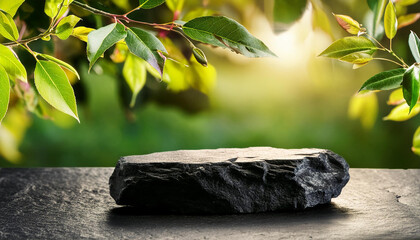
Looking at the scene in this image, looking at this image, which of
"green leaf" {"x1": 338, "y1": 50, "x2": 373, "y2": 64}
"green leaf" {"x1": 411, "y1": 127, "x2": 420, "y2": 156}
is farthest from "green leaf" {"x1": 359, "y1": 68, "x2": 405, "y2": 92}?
"green leaf" {"x1": 411, "y1": 127, "x2": 420, "y2": 156}

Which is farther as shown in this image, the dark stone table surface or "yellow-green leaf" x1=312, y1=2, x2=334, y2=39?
"yellow-green leaf" x1=312, y1=2, x2=334, y2=39

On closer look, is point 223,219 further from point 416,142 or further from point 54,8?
point 416,142

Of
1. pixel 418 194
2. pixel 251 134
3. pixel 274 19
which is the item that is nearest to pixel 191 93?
pixel 251 134

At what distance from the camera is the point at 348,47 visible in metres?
0.74

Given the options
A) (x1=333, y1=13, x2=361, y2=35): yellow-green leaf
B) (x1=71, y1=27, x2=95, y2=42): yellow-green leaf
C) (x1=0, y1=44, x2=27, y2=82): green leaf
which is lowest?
(x1=0, y1=44, x2=27, y2=82): green leaf

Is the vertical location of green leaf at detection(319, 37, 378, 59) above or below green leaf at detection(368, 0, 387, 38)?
below

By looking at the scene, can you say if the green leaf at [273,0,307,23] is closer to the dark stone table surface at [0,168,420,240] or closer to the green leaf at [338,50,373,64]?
the green leaf at [338,50,373,64]

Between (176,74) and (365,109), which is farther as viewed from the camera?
(365,109)

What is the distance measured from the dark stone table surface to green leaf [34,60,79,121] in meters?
0.13

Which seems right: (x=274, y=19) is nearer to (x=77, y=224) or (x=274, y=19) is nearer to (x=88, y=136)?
(x=77, y=224)

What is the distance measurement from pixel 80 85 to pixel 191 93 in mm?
244

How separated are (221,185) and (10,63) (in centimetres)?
28

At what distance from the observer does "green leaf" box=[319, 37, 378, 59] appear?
73 cm

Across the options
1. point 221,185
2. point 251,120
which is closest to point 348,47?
point 221,185
